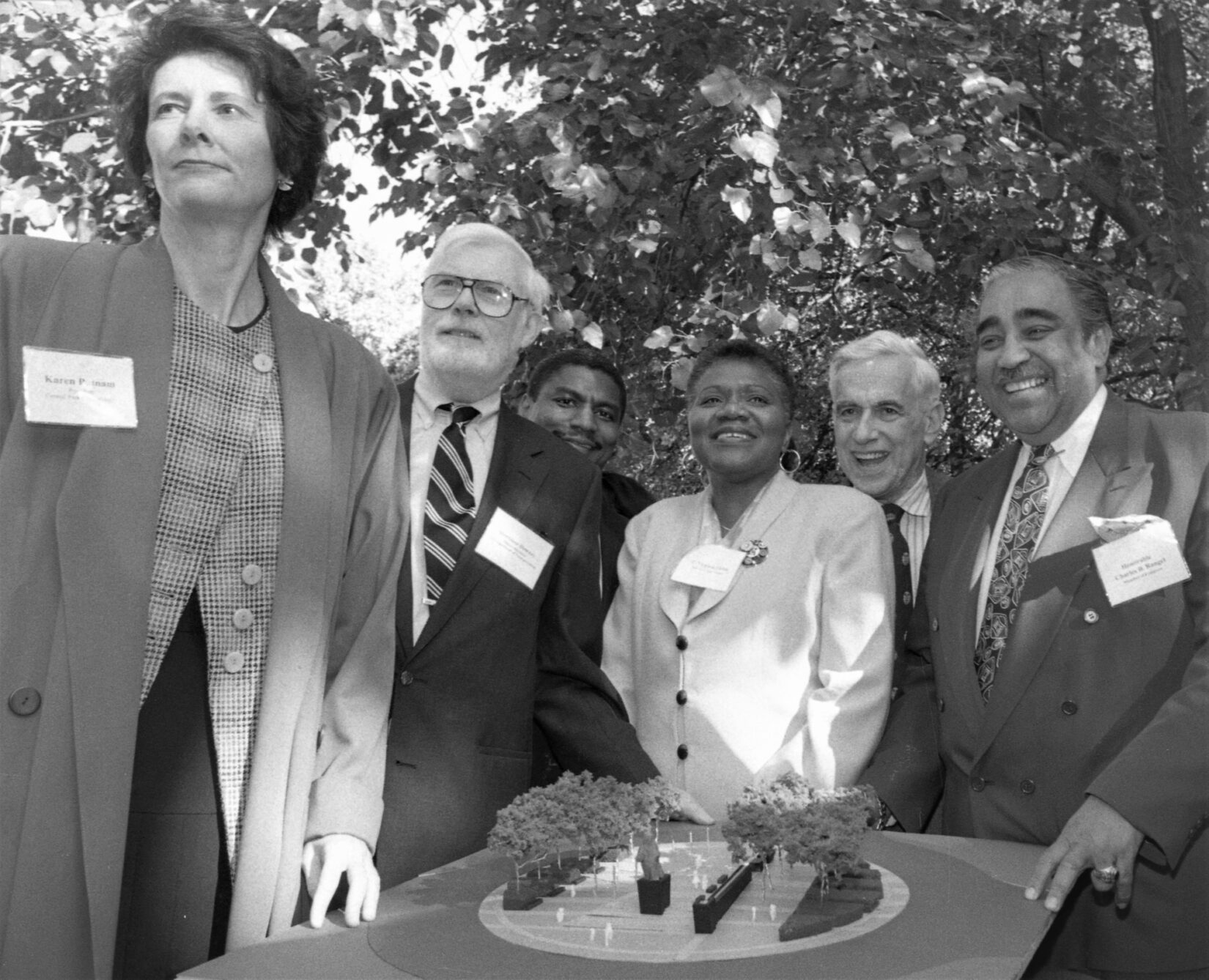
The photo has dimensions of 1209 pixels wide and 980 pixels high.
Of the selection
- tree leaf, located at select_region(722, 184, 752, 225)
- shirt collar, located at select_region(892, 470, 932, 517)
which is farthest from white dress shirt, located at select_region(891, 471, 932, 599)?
tree leaf, located at select_region(722, 184, 752, 225)

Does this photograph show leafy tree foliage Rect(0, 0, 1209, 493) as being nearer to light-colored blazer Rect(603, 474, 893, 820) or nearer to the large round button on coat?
light-colored blazer Rect(603, 474, 893, 820)

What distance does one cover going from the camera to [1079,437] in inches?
121

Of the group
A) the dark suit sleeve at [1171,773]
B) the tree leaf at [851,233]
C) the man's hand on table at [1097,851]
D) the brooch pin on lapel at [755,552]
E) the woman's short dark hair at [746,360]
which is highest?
the tree leaf at [851,233]

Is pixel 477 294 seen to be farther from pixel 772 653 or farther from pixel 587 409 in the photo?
pixel 772 653

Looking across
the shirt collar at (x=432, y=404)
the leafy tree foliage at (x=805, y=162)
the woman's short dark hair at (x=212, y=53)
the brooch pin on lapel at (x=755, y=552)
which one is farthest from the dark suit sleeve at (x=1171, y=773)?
the leafy tree foliage at (x=805, y=162)

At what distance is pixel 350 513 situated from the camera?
2.26 m

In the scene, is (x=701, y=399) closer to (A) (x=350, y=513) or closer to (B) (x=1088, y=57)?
(A) (x=350, y=513)

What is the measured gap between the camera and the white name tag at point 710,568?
3297 mm

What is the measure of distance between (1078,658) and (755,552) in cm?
91

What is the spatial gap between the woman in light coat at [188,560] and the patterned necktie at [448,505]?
1.98 ft

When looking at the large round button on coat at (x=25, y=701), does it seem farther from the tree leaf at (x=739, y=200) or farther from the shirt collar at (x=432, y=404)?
the tree leaf at (x=739, y=200)

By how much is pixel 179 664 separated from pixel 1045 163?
4141mm

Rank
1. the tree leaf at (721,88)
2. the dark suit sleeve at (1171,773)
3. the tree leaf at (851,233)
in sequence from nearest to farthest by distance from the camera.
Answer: the dark suit sleeve at (1171,773), the tree leaf at (721,88), the tree leaf at (851,233)

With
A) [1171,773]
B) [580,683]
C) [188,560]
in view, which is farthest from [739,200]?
[188,560]
